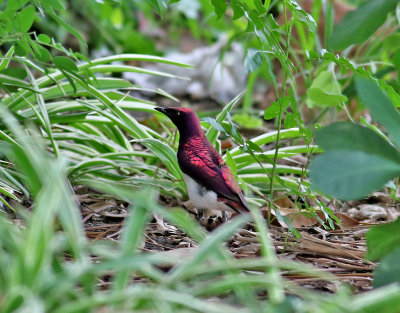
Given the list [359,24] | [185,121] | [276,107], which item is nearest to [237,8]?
[276,107]

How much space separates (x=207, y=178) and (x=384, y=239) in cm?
77

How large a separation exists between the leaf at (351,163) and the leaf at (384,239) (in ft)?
0.91

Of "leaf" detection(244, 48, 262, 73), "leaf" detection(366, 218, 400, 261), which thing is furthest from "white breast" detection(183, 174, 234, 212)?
"leaf" detection(366, 218, 400, 261)

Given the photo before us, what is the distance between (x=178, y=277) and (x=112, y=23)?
17.1ft

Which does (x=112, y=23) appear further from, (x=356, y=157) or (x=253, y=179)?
(x=356, y=157)

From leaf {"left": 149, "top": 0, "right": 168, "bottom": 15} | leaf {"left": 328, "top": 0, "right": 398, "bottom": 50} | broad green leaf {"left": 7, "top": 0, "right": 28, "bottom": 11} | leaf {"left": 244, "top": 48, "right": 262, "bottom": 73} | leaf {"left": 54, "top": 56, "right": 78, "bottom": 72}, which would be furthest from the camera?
leaf {"left": 54, "top": 56, "right": 78, "bottom": 72}

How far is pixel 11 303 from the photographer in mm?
1024

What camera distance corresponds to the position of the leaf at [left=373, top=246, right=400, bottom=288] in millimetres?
1123

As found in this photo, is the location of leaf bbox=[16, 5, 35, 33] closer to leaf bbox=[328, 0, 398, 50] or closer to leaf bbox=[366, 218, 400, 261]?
leaf bbox=[328, 0, 398, 50]

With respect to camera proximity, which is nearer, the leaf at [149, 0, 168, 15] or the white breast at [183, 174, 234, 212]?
Result: the leaf at [149, 0, 168, 15]

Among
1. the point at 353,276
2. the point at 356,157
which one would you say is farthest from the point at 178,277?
the point at 353,276

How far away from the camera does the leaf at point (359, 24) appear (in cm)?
128

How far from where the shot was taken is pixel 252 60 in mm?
1660

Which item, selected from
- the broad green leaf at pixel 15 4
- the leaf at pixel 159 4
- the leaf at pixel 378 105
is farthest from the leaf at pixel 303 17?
the broad green leaf at pixel 15 4
